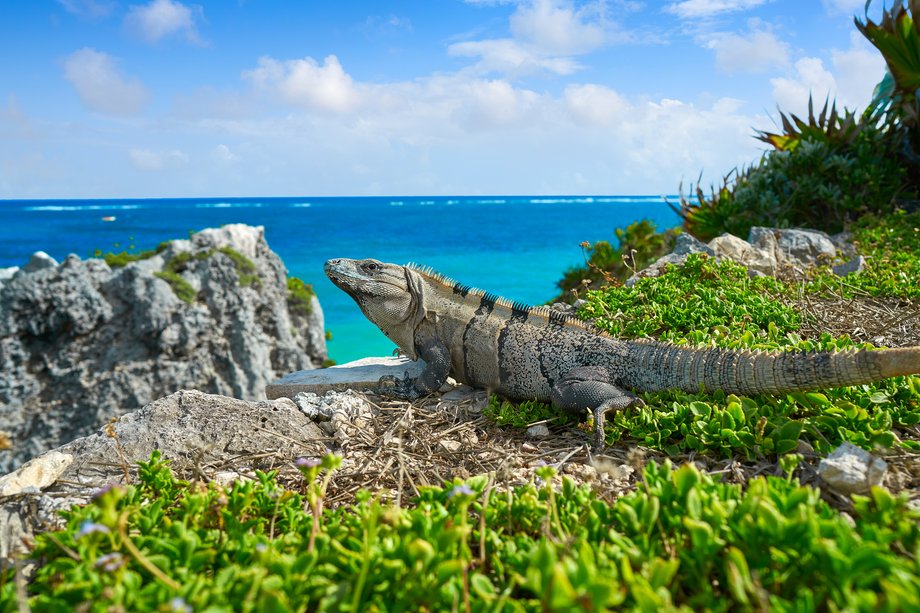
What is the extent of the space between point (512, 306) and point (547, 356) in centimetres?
51

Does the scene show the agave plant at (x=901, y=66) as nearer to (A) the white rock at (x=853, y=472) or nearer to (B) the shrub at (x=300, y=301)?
(A) the white rock at (x=853, y=472)

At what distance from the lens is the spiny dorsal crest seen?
4.03 m

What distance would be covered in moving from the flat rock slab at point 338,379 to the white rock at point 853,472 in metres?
2.65

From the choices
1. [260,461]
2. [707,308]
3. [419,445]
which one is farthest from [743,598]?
[707,308]

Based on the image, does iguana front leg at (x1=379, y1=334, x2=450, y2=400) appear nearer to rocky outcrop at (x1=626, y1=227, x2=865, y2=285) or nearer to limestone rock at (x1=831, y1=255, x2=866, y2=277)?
rocky outcrop at (x1=626, y1=227, x2=865, y2=285)

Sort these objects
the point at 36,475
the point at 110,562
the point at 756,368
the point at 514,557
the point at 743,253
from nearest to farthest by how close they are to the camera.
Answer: the point at 110,562 < the point at 514,557 < the point at 36,475 < the point at 756,368 < the point at 743,253

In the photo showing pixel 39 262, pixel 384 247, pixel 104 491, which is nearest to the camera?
pixel 104 491

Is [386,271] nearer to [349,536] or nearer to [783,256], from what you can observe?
[349,536]

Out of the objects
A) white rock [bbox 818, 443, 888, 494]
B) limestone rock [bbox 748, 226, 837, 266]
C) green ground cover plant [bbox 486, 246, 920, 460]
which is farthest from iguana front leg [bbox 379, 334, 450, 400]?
limestone rock [bbox 748, 226, 837, 266]

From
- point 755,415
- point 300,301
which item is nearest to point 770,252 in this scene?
point 755,415

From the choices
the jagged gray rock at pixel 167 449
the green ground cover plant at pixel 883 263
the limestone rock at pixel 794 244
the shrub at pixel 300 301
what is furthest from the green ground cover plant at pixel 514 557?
the shrub at pixel 300 301

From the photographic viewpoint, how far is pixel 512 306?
4.20 metres

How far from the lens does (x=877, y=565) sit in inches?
63.8

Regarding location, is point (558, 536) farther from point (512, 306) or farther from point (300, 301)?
point (300, 301)
